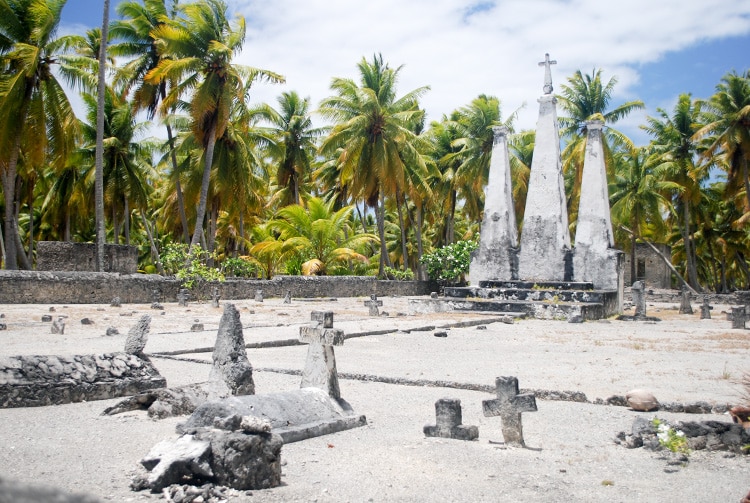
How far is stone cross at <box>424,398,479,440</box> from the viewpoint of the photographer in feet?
18.2

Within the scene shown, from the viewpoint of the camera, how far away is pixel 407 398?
7.52 metres

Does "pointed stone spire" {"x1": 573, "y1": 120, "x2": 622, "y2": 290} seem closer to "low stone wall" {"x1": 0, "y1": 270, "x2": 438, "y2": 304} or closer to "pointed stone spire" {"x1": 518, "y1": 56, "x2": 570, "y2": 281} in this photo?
"pointed stone spire" {"x1": 518, "y1": 56, "x2": 570, "y2": 281}

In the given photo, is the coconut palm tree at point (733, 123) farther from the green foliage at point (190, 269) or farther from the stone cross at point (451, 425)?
the stone cross at point (451, 425)

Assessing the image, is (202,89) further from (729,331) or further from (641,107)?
(641,107)

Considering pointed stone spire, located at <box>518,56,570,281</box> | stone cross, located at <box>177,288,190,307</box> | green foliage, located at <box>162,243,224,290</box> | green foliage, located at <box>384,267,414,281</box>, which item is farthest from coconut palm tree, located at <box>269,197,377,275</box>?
pointed stone spire, located at <box>518,56,570,281</box>

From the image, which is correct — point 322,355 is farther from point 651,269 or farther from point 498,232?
point 651,269

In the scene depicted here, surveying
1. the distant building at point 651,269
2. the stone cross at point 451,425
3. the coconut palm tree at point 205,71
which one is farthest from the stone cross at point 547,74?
the distant building at point 651,269

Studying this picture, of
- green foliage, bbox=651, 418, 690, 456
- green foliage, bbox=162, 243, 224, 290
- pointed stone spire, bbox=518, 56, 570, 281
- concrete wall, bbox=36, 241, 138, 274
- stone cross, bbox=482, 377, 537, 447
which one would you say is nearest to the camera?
green foliage, bbox=651, 418, 690, 456

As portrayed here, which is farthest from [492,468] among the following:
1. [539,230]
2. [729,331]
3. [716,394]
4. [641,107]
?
[641,107]

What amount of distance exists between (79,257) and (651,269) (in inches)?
1571

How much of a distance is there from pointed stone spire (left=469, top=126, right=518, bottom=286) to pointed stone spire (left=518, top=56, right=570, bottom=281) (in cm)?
52

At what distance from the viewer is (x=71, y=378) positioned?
687 centimetres

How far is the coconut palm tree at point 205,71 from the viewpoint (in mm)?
27484

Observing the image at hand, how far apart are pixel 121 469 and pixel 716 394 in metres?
6.28
